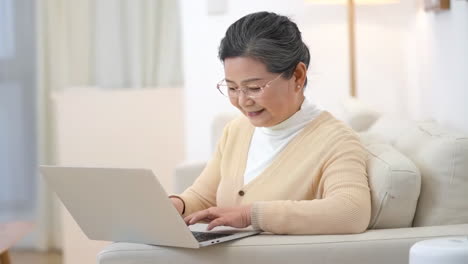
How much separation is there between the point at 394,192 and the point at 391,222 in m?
0.09

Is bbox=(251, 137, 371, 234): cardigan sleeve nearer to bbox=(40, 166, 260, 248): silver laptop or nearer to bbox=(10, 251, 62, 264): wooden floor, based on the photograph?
bbox=(40, 166, 260, 248): silver laptop

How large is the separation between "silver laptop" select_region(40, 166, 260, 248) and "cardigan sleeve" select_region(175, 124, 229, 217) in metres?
0.30

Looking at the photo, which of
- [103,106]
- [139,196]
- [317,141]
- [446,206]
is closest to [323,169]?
[317,141]

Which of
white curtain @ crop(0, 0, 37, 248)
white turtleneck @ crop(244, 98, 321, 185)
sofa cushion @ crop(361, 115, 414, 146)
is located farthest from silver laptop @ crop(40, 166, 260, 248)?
white curtain @ crop(0, 0, 37, 248)

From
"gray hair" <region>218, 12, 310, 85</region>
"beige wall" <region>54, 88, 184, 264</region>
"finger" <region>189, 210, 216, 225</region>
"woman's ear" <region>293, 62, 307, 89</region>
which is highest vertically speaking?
"gray hair" <region>218, 12, 310, 85</region>

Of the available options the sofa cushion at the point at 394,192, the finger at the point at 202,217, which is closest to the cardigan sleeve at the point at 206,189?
the finger at the point at 202,217

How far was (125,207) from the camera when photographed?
79.3 inches

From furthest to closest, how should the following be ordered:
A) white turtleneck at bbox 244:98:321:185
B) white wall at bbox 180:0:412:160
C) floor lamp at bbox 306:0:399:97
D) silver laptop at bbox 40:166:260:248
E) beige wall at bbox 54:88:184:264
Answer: beige wall at bbox 54:88:184:264 → white wall at bbox 180:0:412:160 → floor lamp at bbox 306:0:399:97 → white turtleneck at bbox 244:98:321:185 → silver laptop at bbox 40:166:260:248

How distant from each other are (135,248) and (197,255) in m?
0.14

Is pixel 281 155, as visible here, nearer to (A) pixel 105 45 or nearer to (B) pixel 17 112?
(A) pixel 105 45

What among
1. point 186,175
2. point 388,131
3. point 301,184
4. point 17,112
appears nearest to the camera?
point 301,184

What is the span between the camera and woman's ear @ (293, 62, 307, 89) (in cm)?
227

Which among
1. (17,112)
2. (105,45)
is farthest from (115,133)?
(17,112)

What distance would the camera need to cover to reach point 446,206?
2115mm
